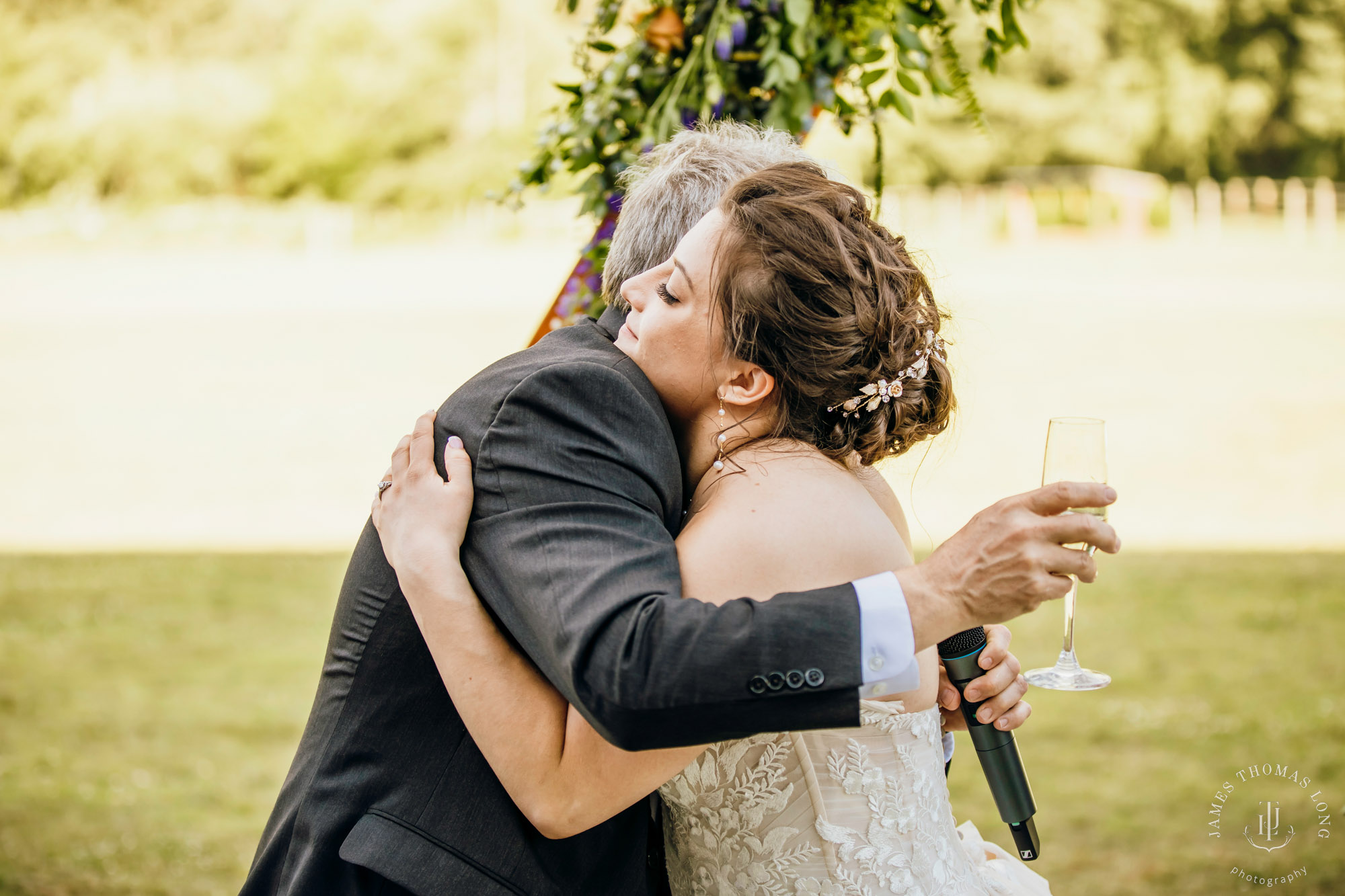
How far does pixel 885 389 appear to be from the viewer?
1.99 meters

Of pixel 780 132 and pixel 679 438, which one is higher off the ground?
pixel 780 132

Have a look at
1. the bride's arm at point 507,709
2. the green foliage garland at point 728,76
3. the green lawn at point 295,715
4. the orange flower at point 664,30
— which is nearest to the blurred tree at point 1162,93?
the green lawn at point 295,715

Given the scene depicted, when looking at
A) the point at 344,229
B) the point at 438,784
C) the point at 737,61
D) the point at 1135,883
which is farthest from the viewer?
the point at 344,229

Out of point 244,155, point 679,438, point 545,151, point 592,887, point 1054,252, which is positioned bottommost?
point 1054,252

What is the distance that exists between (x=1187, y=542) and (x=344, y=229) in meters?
39.9

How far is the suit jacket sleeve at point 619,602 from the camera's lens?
1.54 m

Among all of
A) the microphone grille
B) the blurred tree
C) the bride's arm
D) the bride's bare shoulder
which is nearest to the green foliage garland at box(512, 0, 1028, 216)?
the bride's bare shoulder

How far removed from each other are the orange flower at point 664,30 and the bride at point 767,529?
1.07 m

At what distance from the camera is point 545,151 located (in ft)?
10.3

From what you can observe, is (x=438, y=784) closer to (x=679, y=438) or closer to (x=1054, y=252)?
(x=679, y=438)

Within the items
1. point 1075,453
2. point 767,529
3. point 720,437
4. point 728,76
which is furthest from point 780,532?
point 728,76

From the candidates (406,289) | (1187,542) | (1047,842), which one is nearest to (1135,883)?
(1047,842)

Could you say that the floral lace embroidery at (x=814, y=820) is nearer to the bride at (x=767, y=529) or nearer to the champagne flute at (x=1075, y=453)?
the bride at (x=767, y=529)

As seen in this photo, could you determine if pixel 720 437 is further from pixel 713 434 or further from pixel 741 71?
pixel 741 71
